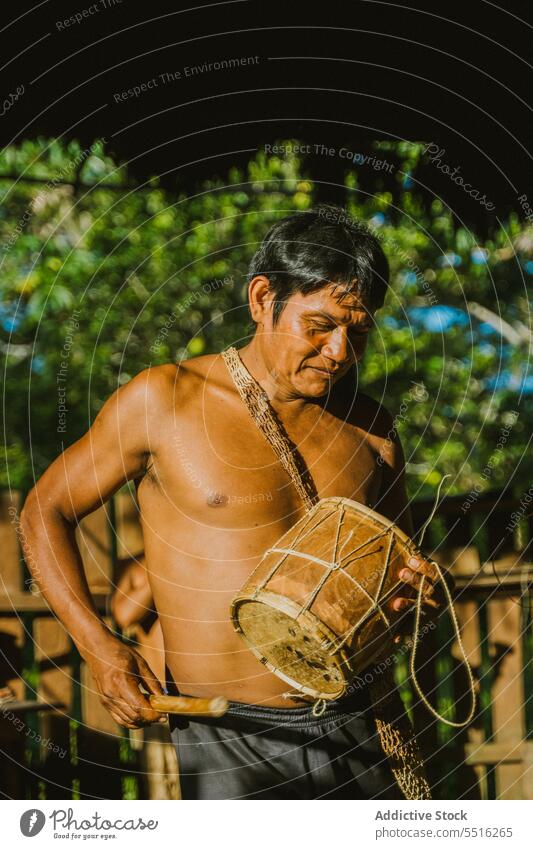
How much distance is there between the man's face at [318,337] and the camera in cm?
241

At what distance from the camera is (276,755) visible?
247cm

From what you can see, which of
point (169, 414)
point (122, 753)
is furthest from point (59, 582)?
point (122, 753)

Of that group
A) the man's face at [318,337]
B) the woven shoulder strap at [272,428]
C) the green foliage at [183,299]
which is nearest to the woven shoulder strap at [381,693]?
the woven shoulder strap at [272,428]

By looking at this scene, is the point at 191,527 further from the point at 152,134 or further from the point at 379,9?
the point at 379,9

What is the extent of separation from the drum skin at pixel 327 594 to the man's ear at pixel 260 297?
0.57 metres

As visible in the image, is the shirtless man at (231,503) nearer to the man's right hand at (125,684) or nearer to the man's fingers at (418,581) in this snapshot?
the man's right hand at (125,684)

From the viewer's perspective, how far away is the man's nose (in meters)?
2.39

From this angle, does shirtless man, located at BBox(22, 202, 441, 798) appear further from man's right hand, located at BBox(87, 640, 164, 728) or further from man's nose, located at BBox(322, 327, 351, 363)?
man's right hand, located at BBox(87, 640, 164, 728)

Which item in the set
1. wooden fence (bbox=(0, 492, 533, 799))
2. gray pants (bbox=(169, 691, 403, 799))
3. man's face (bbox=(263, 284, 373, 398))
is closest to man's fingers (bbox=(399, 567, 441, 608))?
gray pants (bbox=(169, 691, 403, 799))

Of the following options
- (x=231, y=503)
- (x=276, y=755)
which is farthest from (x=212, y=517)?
(x=276, y=755)

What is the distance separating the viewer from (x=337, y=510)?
7.47ft

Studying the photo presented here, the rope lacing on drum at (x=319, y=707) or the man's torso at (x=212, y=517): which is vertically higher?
the man's torso at (x=212, y=517)

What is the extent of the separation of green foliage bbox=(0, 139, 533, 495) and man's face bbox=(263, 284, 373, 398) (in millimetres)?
3723
